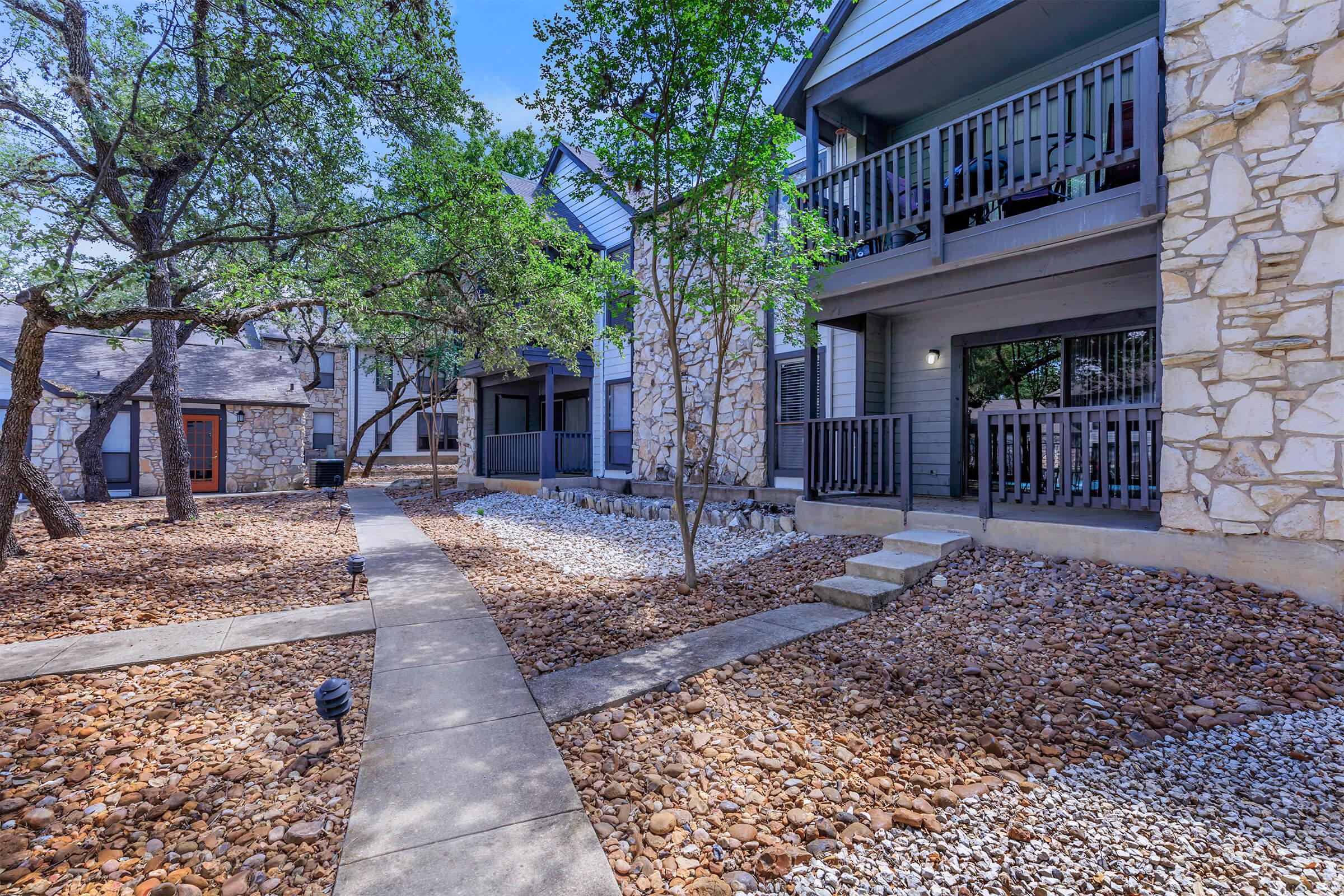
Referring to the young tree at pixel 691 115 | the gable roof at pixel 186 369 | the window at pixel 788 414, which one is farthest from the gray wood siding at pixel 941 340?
the gable roof at pixel 186 369

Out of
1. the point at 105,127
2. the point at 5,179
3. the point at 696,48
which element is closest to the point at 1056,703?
the point at 696,48

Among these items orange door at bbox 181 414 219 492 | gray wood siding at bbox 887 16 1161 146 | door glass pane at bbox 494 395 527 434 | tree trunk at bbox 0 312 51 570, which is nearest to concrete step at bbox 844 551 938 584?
gray wood siding at bbox 887 16 1161 146

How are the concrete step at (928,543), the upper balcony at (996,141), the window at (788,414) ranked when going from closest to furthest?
the upper balcony at (996,141) < the concrete step at (928,543) < the window at (788,414)

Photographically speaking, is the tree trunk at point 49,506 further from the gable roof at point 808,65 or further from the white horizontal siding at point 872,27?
the white horizontal siding at point 872,27

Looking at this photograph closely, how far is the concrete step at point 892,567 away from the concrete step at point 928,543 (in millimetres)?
75

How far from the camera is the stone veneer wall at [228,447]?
40.6 feet

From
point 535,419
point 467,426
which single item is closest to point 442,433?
point 467,426

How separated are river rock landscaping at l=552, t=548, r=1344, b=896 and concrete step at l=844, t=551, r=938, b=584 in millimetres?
775

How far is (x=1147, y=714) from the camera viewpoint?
2.75 m

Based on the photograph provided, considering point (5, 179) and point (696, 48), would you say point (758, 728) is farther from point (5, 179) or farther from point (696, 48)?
point (5, 179)

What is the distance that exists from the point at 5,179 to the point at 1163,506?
1060 centimetres

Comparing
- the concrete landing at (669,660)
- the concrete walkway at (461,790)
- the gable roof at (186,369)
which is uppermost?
the gable roof at (186,369)

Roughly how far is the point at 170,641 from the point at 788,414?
A: 7.30 meters

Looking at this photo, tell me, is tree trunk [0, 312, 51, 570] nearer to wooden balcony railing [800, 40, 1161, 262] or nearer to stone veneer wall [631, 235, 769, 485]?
wooden balcony railing [800, 40, 1161, 262]
